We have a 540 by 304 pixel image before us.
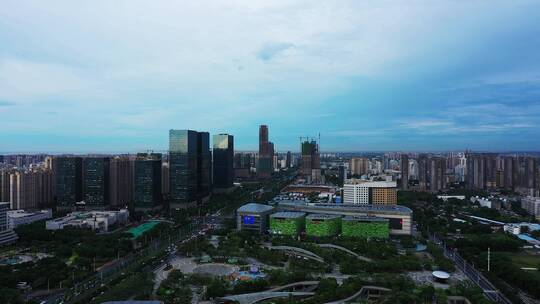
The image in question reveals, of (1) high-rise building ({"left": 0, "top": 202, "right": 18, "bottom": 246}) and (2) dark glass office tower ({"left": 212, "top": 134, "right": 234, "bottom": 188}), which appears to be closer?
(1) high-rise building ({"left": 0, "top": 202, "right": 18, "bottom": 246})

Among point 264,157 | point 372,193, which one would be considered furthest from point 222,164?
point 372,193

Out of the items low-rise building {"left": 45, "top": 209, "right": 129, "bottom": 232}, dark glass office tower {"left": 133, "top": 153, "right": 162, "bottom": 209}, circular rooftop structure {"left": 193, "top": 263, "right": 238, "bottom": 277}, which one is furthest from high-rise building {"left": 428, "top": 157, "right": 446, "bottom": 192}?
circular rooftop structure {"left": 193, "top": 263, "right": 238, "bottom": 277}

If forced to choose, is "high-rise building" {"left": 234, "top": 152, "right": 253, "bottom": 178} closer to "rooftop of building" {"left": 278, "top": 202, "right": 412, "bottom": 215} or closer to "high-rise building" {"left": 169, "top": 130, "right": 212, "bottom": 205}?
"high-rise building" {"left": 169, "top": 130, "right": 212, "bottom": 205}

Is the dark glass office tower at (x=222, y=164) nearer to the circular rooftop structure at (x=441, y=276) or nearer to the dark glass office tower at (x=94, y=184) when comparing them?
the dark glass office tower at (x=94, y=184)

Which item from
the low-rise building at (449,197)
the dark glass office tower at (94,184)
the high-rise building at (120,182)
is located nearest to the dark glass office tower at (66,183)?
the dark glass office tower at (94,184)

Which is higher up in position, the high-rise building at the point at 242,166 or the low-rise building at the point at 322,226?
the high-rise building at the point at 242,166

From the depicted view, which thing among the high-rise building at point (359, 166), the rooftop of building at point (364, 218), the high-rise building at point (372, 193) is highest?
the high-rise building at point (359, 166)

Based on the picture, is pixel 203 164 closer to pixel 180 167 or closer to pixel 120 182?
pixel 180 167
